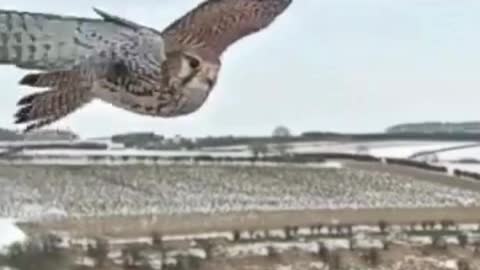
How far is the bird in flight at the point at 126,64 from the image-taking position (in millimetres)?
867

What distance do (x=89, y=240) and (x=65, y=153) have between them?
2.50 meters

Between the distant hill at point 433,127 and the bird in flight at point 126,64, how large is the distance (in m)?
0.36

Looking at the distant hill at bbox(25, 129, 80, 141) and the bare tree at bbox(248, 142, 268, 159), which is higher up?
the distant hill at bbox(25, 129, 80, 141)

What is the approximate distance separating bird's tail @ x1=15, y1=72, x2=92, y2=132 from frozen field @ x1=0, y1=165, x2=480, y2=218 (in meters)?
0.75

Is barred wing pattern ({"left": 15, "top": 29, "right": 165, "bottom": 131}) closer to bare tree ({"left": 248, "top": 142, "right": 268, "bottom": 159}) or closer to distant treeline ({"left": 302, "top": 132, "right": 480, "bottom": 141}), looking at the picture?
distant treeline ({"left": 302, "top": 132, "right": 480, "bottom": 141})

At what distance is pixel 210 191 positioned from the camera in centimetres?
360

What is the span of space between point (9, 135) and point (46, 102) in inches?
5.3

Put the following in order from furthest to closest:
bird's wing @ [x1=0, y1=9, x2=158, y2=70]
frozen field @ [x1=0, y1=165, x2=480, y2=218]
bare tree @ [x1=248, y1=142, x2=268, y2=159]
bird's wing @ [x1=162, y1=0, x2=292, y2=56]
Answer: frozen field @ [x1=0, y1=165, x2=480, y2=218] < bare tree @ [x1=248, y1=142, x2=268, y2=159] < bird's wing @ [x1=162, y1=0, x2=292, y2=56] < bird's wing @ [x1=0, y1=9, x2=158, y2=70]

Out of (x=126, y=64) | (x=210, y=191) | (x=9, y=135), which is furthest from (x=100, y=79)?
(x=210, y=191)

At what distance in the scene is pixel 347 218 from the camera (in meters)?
5.14

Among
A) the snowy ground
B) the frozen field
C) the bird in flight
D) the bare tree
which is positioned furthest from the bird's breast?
the snowy ground

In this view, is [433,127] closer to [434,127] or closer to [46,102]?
[434,127]

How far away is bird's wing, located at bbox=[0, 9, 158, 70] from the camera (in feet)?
2.72

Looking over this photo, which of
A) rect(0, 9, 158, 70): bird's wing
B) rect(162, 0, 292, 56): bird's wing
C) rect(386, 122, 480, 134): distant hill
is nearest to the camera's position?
rect(0, 9, 158, 70): bird's wing
